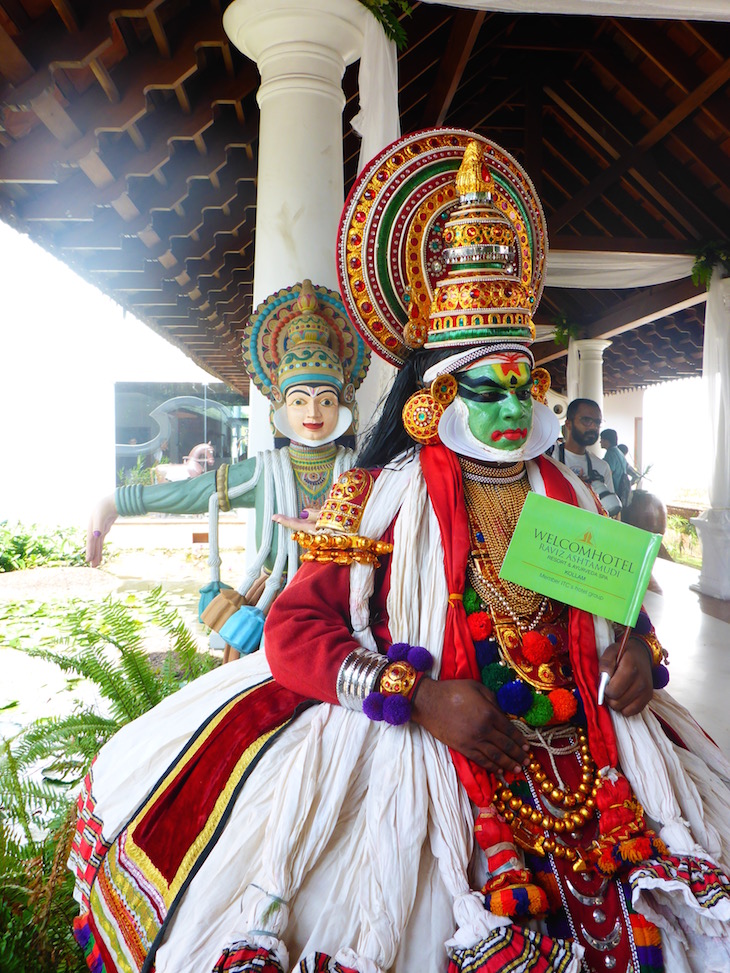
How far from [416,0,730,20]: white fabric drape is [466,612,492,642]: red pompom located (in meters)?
2.51

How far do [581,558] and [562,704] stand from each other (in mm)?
270

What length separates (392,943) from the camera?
113 centimetres

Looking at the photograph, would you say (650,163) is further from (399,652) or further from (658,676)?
(399,652)

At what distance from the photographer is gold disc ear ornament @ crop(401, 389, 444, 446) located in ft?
4.89

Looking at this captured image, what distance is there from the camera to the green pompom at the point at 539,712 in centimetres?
136

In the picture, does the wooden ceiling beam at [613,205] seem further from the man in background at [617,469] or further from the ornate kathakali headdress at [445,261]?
the ornate kathakali headdress at [445,261]

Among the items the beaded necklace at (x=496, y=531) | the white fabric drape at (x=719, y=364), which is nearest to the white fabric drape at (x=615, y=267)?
the white fabric drape at (x=719, y=364)

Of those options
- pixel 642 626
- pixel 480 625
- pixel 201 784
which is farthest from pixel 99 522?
pixel 642 626

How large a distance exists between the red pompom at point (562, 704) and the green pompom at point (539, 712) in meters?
0.01

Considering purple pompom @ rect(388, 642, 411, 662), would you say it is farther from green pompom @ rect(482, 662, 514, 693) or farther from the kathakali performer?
green pompom @ rect(482, 662, 514, 693)

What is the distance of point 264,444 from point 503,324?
6.04 ft

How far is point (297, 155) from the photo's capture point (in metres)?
3.15

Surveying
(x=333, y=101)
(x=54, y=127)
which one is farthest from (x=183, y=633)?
(x=54, y=127)

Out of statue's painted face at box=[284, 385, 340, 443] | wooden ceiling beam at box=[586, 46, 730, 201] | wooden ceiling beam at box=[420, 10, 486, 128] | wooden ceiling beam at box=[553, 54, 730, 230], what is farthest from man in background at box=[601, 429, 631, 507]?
statue's painted face at box=[284, 385, 340, 443]
